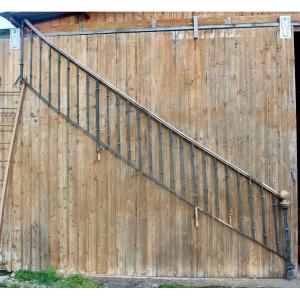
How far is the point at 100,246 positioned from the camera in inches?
178

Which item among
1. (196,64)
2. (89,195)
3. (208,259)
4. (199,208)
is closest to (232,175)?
(199,208)

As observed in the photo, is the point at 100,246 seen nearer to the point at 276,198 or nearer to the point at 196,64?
the point at 276,198

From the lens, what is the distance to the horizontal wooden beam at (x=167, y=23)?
14.6 ft

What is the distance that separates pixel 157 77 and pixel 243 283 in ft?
8.27

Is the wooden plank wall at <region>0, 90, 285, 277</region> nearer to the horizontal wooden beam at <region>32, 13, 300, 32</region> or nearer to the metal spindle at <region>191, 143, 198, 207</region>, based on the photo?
the metal spindle at <region>191, 143, 198, 207</region>

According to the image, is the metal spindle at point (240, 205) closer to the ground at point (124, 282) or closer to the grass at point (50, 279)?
the ground at point (124, 282)

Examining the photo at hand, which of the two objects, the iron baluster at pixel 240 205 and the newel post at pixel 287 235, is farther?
the iron baluster at pixel 240 205

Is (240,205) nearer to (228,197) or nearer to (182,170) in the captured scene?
(228,197)

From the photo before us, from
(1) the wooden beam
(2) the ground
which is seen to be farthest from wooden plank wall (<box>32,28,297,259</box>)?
(1) the wooden beam

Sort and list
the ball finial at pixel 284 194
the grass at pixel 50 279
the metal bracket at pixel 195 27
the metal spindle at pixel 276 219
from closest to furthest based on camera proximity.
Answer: the grass at pixel 50 279 < the ball finial at pixel 284 194 < the metal spindle at pixel 276 219 < the metal bracket at pixel 195 27

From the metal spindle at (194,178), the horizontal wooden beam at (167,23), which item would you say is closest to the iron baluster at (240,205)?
the metal spindle at (194,178)

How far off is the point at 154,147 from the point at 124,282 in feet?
5.14

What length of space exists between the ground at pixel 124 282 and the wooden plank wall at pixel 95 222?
0.33ft

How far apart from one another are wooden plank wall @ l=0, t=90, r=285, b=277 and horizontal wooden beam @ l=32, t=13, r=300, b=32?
962 mm
